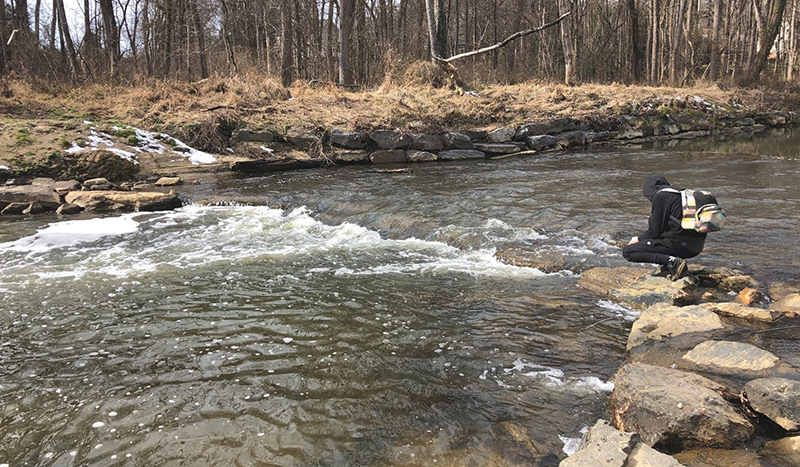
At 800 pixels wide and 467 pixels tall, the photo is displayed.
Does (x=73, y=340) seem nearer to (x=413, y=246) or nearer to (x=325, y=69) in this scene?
(x=413, y=246)

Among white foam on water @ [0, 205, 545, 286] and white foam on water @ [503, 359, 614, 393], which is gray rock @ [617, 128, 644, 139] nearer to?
white foam on water @ [0, 205, 545, 286]

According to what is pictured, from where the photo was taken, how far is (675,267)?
538cm

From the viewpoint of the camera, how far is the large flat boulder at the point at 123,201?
1048 centimetres

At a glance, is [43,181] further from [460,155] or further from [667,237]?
[667,237]

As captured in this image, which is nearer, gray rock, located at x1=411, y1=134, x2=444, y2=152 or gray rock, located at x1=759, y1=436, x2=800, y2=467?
gray rock, located at x1=759, y1=436, x2=800, y2=467

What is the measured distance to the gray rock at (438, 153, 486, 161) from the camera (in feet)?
52.6

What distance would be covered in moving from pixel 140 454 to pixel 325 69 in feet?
83.4

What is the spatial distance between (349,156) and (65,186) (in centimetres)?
735

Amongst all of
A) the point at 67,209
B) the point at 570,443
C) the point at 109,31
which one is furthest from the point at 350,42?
the point at 570,443

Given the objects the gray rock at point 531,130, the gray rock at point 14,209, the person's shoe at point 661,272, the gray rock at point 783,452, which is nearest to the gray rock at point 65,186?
the gray rock at point 14,209

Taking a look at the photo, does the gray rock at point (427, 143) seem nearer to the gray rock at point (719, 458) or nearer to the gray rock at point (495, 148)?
the gray rock at point (495, 148)

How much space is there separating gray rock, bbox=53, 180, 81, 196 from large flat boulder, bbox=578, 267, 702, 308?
35.8ft

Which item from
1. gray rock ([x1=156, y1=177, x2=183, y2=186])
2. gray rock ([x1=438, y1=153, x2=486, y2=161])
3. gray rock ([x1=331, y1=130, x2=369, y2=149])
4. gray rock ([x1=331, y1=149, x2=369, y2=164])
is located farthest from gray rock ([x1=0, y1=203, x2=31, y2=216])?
gray rock ([x1=438, y1=153, x2=486, y2=161])

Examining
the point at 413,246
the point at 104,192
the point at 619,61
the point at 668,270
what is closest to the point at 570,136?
the point at 413,246
